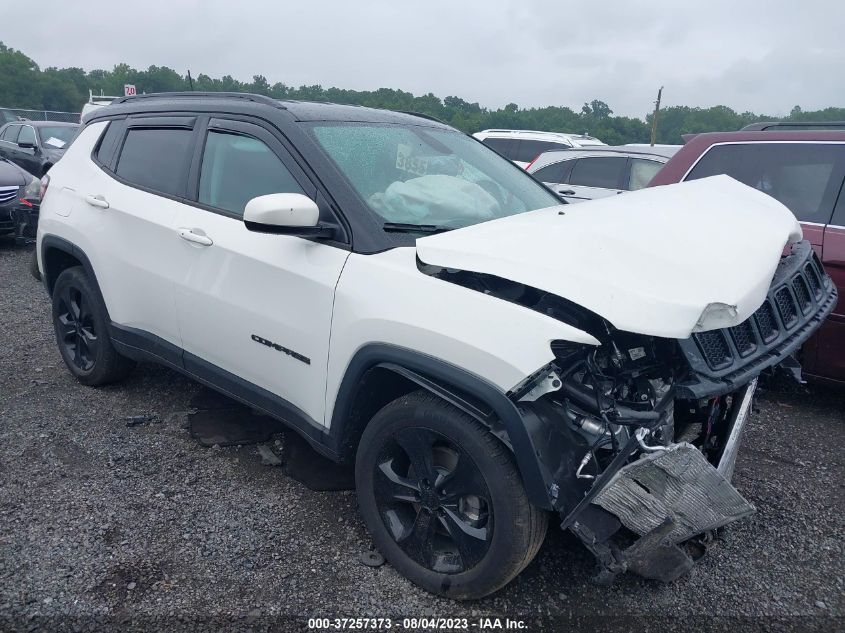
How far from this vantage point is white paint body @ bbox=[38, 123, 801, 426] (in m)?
2.19

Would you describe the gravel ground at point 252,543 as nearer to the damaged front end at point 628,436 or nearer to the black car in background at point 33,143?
the damaged front end at point 628,436

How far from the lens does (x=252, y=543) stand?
9.62 feet

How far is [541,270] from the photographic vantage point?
2254 mm

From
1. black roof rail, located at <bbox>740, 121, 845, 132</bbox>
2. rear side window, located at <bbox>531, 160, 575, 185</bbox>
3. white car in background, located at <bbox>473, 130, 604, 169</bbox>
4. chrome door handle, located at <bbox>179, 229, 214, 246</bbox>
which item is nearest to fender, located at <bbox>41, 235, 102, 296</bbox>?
chrome door handle, located at <bbox>179, 229, 214, 246</bbox>

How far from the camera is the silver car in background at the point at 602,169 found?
8445mm

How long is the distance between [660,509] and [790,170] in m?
3.20

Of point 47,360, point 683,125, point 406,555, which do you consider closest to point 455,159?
point 406,555

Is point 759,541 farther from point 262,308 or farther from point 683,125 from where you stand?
point 683,125

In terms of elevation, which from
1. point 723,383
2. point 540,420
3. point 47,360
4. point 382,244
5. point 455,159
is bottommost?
point 47,360

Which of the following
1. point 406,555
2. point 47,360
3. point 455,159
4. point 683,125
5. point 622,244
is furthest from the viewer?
point 683,125

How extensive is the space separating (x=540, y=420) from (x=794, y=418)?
2.84 m

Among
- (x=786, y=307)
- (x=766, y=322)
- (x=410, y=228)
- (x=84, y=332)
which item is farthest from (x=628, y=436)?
(x=84, y=332)

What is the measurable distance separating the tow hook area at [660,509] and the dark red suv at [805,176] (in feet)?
7.04

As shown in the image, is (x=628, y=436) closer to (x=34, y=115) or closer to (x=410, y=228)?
(x=410, y=228)
